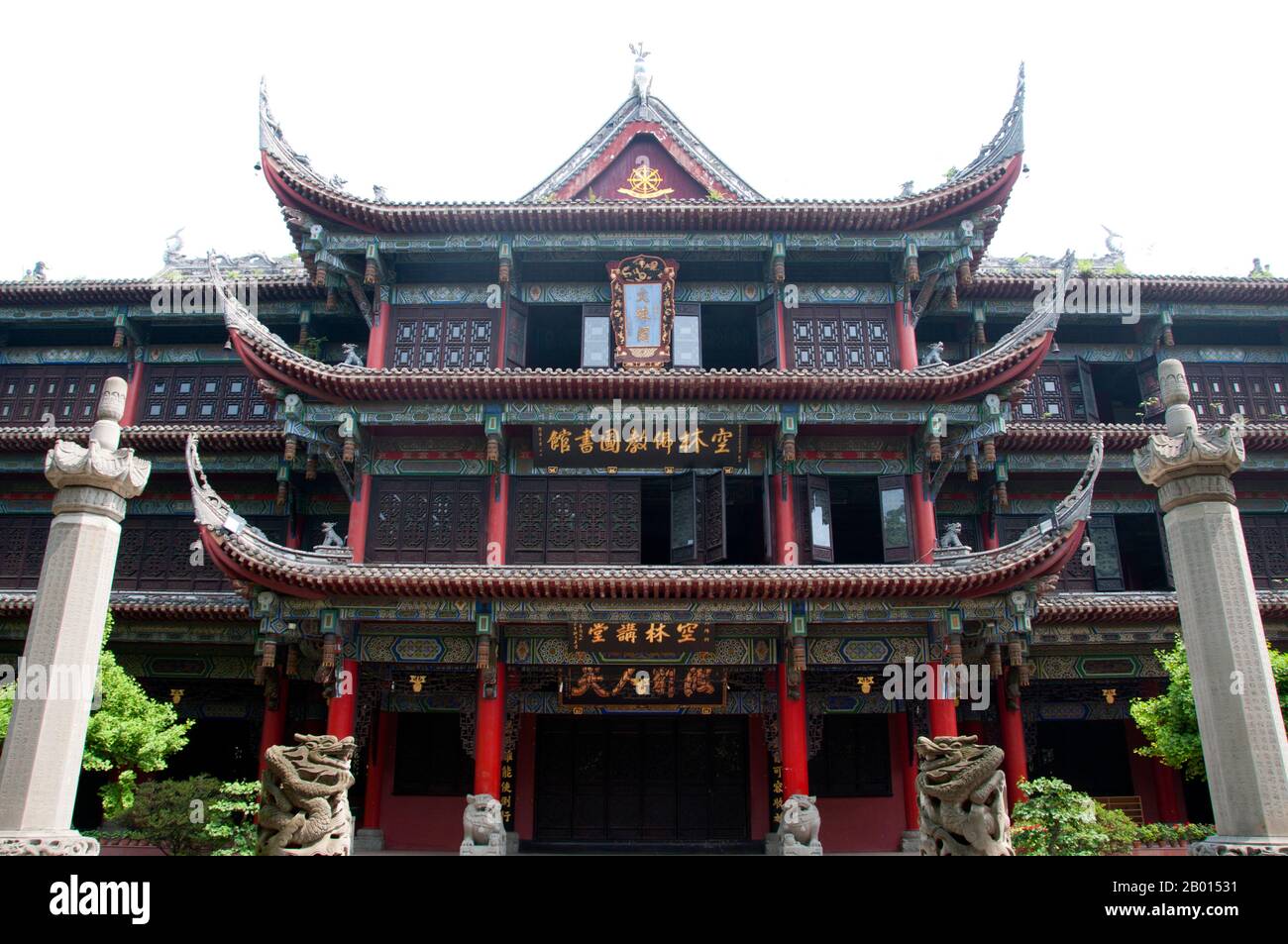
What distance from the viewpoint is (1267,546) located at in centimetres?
1653

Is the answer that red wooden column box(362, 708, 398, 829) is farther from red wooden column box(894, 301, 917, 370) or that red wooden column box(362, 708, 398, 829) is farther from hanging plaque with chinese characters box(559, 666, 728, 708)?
red wooden column box(894, 301, 917, 370)

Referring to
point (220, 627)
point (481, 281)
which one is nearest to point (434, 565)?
point (220, 627)

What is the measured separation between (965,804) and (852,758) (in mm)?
7843

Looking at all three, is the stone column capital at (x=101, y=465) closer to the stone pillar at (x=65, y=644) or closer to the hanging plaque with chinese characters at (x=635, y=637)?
the stone pillar at (x=65, y=644)

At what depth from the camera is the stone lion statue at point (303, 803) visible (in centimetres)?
835

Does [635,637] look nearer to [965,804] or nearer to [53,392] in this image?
[965,804]

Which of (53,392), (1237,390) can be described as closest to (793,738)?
(1237,390)

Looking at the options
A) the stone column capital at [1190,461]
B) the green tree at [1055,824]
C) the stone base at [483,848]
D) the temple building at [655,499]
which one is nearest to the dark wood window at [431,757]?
the temple building at [655,499]

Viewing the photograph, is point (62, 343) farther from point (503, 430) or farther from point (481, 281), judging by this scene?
point (503, 430)

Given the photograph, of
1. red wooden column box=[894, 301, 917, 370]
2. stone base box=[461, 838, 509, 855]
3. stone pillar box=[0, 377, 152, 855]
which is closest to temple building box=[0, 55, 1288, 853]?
red wooden column box=[894, 301, 917, 370]

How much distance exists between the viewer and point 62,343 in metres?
18.7

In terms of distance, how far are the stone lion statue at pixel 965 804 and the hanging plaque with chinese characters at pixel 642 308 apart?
31.8 ft

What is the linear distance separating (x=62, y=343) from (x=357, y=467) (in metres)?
8.55

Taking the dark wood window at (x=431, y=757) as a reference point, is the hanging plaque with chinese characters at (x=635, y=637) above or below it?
above
